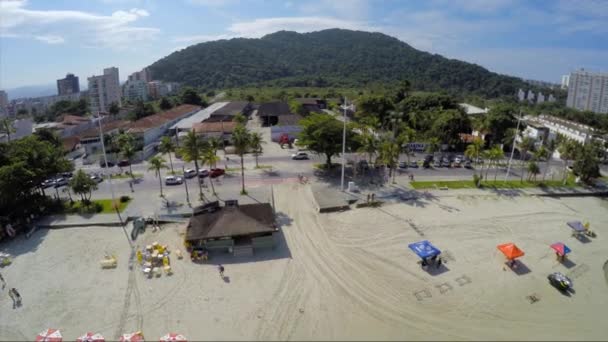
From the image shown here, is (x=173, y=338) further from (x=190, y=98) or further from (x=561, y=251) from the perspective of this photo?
(x=190, y=98)

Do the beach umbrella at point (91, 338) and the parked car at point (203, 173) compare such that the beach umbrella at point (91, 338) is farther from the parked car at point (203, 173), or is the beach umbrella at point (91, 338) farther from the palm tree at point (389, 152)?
the palm tree at point (389, 152)

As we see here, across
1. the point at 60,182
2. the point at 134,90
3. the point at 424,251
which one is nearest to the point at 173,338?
the point at 424,251

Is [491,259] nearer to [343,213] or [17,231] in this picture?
[343,213]

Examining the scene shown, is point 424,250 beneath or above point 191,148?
beneath

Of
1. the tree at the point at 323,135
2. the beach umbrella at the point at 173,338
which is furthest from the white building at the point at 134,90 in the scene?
the beach umbrella at the point at 173,338

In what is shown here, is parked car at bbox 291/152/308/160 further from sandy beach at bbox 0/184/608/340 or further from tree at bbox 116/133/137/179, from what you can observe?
tree at bbox 116/133/137/179

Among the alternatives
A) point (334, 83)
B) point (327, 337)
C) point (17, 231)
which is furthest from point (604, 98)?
point (17, 231)
